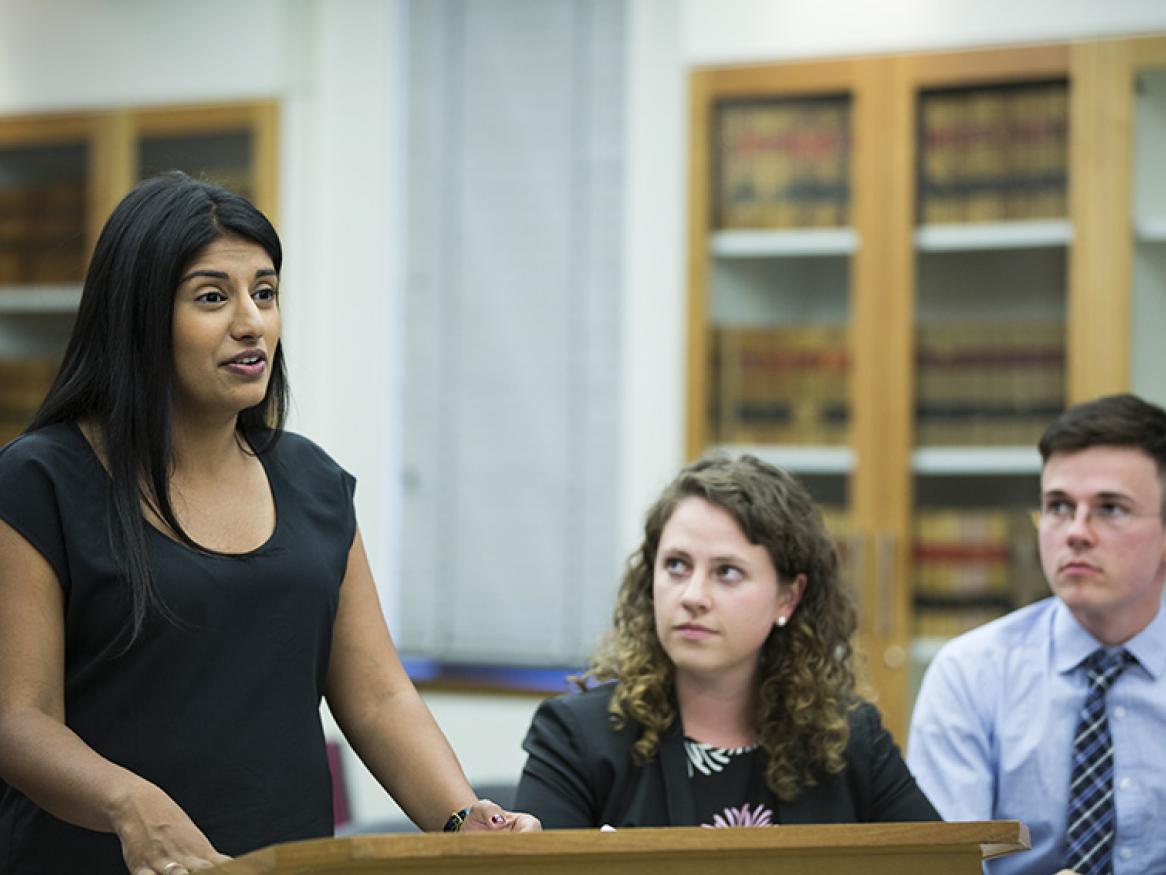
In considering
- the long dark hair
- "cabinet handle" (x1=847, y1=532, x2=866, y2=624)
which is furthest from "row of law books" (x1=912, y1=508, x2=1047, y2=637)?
the long dark hair

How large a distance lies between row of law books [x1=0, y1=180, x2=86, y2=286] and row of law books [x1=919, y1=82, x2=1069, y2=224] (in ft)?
8.80

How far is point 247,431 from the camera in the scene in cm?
189

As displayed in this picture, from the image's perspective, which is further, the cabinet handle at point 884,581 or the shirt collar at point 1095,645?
the cabinet handle at point 884,581

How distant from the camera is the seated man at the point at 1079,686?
246 centimetres

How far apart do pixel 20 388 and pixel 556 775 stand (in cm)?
366

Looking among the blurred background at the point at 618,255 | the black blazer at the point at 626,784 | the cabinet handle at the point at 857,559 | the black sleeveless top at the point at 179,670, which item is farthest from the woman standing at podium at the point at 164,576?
the cabinet handle at the point at 857,559

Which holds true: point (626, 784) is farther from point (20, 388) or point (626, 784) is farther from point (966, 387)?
point (20, 388)

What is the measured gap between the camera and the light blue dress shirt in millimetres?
2447

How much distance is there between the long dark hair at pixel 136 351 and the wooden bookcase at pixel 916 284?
2736mm

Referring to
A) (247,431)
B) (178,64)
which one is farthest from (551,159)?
(247,431)

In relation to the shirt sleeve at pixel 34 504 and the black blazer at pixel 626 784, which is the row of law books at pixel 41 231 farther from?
the shirt sleeve at pixel 34 504

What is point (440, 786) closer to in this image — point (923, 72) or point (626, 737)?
point (626, 737)

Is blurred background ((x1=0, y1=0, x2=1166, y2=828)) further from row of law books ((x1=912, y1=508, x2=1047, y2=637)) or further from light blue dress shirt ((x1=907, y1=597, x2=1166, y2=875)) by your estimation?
light blue dress shirt ((x1=907, y1=597, x2=1166, y2=875))

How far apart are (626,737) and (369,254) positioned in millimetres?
3256
